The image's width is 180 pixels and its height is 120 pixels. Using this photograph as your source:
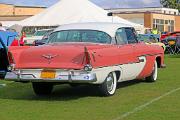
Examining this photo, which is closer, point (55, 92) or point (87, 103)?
point (87, 103)

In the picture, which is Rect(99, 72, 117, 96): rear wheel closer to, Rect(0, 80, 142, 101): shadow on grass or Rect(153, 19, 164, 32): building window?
Rect(0, 80, 142, 101): shadow on grass

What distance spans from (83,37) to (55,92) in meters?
1.46

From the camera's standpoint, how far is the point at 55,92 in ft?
36.7

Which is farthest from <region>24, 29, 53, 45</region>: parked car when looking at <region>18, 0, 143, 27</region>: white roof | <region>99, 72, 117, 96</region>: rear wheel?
<region>99, 72, 117, 96</region>: rear wheel

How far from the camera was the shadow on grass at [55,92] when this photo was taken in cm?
1019

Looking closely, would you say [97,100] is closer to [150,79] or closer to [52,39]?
[52,39]

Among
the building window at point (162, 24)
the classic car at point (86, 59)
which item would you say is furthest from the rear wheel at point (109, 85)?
the building window at point (162, 24)

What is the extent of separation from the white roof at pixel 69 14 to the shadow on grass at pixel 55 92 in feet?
66.2

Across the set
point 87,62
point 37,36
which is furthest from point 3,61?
point 37,36

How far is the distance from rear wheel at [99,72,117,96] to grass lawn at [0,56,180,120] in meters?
0.15

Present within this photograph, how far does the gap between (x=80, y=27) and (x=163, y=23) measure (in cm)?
6713

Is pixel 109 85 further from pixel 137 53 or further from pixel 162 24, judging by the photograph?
pixel 162 24

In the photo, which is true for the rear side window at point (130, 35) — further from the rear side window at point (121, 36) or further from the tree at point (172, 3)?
the tree at point (172, 3)

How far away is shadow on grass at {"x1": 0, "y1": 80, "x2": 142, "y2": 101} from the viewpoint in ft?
33.4
